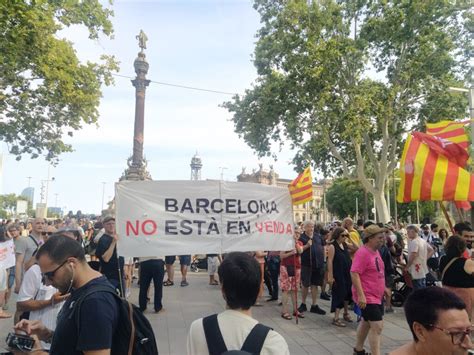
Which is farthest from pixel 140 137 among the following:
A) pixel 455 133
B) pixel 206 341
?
pixel 206 341

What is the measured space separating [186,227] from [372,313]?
9.07ft

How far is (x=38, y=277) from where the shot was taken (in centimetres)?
348

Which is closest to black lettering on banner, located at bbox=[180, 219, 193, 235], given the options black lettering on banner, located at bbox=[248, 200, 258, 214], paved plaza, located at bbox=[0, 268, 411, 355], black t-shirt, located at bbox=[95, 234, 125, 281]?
black lettering on banner, located at bbox=[248, 200, 258, 214]

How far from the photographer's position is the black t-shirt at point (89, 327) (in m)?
1.90

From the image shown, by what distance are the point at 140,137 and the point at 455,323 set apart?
81.0 feet

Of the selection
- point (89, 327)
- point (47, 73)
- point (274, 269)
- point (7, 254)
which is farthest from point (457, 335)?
point (47, 73)

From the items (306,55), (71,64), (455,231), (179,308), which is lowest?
(179,308)

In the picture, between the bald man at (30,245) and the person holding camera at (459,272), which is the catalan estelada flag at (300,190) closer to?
the person holding camera at (459,272)

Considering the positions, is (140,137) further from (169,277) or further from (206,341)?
(206,341)

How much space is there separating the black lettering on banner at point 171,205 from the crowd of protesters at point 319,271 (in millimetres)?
1005

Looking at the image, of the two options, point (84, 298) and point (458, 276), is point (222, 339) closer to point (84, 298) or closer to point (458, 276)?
point (84, 298)

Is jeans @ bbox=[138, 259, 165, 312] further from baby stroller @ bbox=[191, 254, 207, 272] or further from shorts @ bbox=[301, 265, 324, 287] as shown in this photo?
baby stroller @ bbox=[191, 254, 207, 272]

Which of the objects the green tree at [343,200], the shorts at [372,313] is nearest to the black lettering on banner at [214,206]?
the shorts at [372,313]

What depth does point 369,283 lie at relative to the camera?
4898 mm
